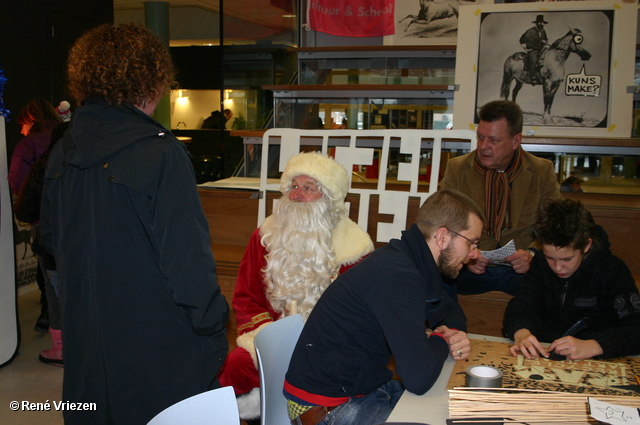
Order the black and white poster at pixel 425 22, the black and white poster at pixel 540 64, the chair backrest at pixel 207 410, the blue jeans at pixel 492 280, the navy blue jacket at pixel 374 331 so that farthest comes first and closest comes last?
the black and white poster at pixel 425 22, the black and white poster at pixel 540 64, the blue jeans at pixel 492 280, the navy blue jacket at pixel 374 331, the chair backrest at pixel 207 410

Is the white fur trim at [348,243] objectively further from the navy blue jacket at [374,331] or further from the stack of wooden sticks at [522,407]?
the stack of wooden sticks at [522,407]

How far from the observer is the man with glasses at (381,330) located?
1.49 metres

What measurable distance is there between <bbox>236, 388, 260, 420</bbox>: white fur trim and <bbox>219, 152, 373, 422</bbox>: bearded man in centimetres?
29

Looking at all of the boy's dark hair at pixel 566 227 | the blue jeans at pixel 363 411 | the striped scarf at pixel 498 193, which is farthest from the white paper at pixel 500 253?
the blue jeans at pixel 363 411

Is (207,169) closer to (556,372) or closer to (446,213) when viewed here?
(446,213)

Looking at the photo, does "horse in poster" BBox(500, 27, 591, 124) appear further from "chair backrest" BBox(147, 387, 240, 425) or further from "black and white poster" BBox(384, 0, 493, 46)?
"chair backrest" BBox(147, 387, 240, 425)

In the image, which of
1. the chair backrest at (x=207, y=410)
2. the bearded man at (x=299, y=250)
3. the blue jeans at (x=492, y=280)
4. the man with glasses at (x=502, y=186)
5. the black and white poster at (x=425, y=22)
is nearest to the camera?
the chair backrest at (x=207, y=410)

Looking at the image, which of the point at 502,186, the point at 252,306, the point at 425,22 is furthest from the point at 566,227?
the point at 425,22

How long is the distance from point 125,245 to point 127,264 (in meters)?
0.05

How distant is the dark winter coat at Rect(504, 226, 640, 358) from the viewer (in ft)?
6.57

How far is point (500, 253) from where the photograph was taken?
261 cm

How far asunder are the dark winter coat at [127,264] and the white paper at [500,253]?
Answer: 1.58 metres

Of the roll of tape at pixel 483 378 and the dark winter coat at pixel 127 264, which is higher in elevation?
the dark winter coat at pixel 127 264

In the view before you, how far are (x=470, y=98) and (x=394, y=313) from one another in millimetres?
3018
